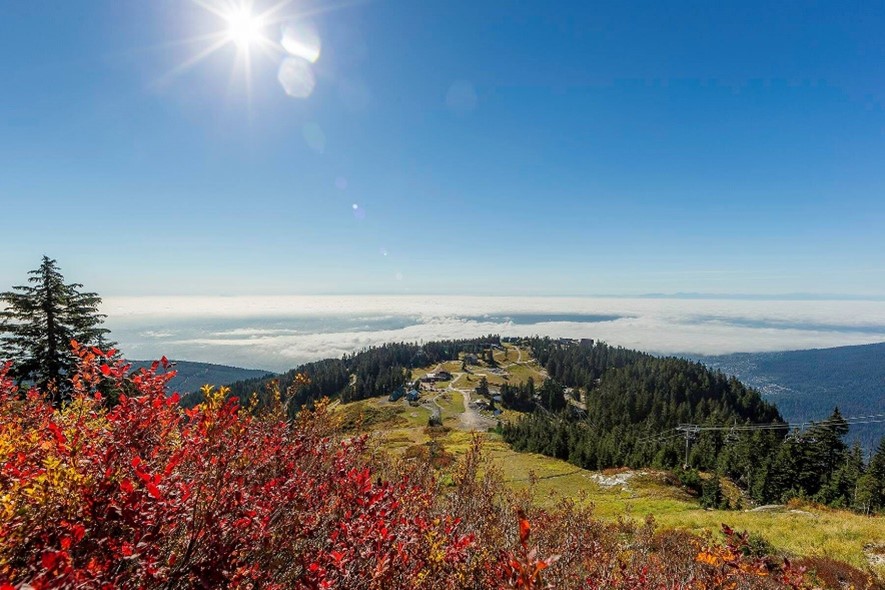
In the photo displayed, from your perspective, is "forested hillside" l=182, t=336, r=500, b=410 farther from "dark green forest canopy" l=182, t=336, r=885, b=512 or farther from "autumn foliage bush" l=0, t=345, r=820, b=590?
"autumn foliage bush" l=0, t=345, r=820, b=590

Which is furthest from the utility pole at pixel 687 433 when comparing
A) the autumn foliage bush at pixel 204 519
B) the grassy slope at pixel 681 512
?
the autumn foliage bush at pixel 204 519

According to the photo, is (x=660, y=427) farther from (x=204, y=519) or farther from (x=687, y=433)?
(x=204, y=519)

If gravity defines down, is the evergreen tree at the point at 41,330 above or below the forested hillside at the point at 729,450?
above

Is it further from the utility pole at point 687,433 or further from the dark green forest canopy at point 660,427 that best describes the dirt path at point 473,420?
the utility pole at point 687,433

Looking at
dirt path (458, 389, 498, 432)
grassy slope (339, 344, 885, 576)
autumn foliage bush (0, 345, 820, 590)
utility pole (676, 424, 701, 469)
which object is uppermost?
autumn foliage bush (0, 345, 820, 590)

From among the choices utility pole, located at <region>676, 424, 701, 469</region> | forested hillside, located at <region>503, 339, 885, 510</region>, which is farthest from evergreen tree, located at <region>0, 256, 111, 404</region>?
utility pole, located at <region>676, 424, 701, 469</region>

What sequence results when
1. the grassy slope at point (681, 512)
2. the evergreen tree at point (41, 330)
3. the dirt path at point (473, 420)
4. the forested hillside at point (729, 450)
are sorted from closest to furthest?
the grassy slope at point (681, 512), the evergreen tree at point (41, 330), the forested hillside at point (729, 450), the dirt path at point (473, 420)

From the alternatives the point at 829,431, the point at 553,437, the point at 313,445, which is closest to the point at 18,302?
the point at 313,445

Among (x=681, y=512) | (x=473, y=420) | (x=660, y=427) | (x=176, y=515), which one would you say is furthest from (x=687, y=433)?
(x=176, y=515)

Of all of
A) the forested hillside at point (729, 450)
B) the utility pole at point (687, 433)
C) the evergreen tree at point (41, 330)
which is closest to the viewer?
the evergreen tree at point (41, 330)
